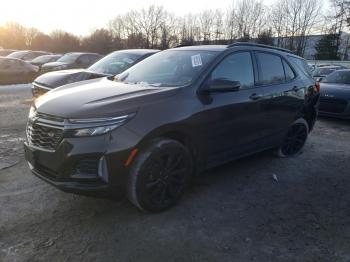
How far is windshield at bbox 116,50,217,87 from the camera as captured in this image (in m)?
4.16

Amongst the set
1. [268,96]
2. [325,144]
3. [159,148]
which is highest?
[268,96]

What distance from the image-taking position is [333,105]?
30.6ft

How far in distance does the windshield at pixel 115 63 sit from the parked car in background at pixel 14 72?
10644 millimetres

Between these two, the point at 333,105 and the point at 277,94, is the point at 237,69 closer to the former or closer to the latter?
the point at 277,94

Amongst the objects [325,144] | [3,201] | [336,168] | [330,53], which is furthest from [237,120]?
[330,53]

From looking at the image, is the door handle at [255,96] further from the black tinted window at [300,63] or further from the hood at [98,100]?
the black tinted window at [300,63]

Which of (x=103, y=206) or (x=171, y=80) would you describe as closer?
(x=103, y=206)

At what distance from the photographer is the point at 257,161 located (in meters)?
5.73

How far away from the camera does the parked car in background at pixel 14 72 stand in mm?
17672

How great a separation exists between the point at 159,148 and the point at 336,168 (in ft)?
11.2

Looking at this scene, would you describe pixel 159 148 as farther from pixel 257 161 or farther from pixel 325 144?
pixel 325 144

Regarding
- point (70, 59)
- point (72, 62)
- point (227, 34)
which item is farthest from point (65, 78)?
point (227, 34)

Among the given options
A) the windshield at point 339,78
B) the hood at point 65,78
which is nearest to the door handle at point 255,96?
the hood at point 65,78

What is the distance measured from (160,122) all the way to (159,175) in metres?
0.58
